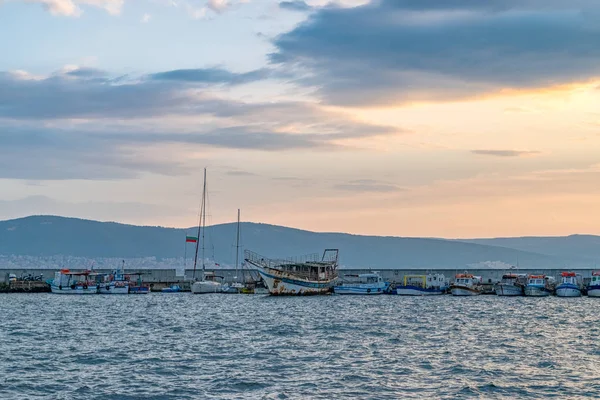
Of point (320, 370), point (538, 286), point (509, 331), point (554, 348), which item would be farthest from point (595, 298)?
point (320, 370)

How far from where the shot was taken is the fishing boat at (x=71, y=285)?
5133 inches

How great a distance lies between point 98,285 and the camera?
132 metres

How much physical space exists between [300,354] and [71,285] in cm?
8824

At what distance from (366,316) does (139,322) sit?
2047 cm

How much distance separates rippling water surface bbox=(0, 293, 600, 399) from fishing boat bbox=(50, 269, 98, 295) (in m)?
43.9

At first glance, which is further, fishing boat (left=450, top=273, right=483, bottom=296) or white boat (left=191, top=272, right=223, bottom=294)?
white boat (left=191, top=272, right=223, bottom=294)

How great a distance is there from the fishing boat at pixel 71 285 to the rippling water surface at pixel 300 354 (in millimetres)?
43857

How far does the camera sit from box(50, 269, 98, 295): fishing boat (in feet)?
428

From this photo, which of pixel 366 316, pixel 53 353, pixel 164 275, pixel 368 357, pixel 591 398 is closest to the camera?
pixel 591 398

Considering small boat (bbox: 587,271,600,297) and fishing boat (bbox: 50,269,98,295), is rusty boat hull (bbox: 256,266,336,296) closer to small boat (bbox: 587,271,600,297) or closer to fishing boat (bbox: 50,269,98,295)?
fishing boat (bbox: 50,269,98,295)

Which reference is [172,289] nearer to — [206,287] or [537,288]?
[206,287]

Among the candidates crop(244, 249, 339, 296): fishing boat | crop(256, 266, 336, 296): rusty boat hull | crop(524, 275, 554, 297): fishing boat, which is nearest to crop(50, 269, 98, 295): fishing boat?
crop(244, 249, 339, 296): fishing boat

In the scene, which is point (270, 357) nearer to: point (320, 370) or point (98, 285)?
point (320, 370)

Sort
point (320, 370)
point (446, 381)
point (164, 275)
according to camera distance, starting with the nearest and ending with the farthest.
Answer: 1. point (446, 381)
2. point (320, 370)
3. point (164, 275)
